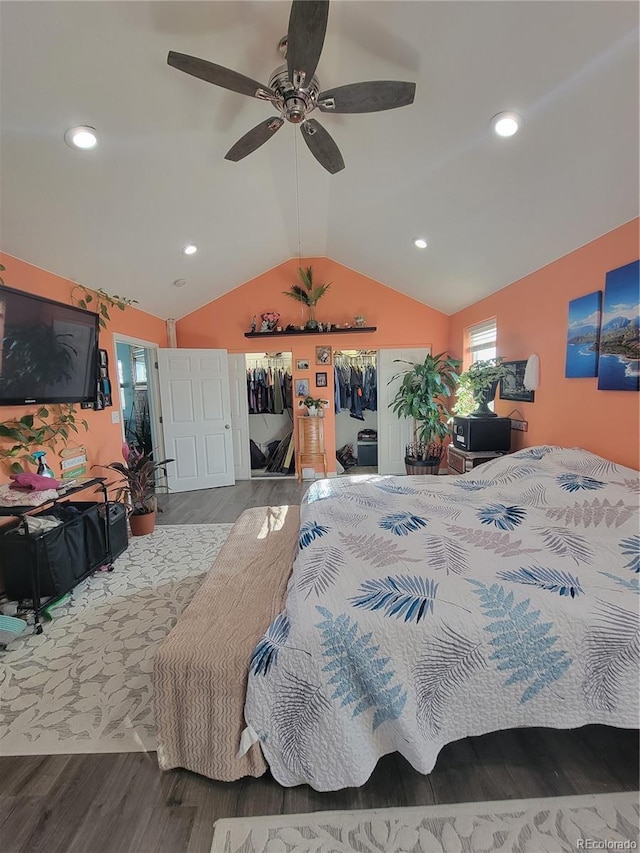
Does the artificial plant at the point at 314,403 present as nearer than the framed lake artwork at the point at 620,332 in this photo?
No

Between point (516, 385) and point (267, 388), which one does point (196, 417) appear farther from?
point (516, 385)

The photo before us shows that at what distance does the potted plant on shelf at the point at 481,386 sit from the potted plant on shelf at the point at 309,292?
2.14 metres

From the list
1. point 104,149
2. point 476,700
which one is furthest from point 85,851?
point 104,149

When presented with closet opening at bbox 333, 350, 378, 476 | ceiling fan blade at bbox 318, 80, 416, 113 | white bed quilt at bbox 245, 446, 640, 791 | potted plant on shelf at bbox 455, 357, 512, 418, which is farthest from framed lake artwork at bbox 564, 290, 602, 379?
closet opening at bbox 333, 350, 378, 476

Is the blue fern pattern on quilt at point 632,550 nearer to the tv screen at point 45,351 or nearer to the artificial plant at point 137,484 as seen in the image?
the artificial plant at point 137,484

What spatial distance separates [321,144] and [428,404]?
10.1 feet

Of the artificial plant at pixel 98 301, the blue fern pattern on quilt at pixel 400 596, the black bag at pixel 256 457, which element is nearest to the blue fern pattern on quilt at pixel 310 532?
the blue fern pattern on quilt at pixel 400 596

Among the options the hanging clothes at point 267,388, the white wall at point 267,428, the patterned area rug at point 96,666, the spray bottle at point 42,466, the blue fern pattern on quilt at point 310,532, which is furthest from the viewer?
the white wall at point 267,428

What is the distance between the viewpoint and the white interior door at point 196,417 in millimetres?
4465

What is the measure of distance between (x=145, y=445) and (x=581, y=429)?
5.19m

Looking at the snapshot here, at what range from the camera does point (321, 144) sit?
1.82m

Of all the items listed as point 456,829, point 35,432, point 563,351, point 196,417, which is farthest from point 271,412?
point 456,829

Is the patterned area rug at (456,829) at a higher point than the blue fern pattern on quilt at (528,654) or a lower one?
lower

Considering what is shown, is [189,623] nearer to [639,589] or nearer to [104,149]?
[639,589]
